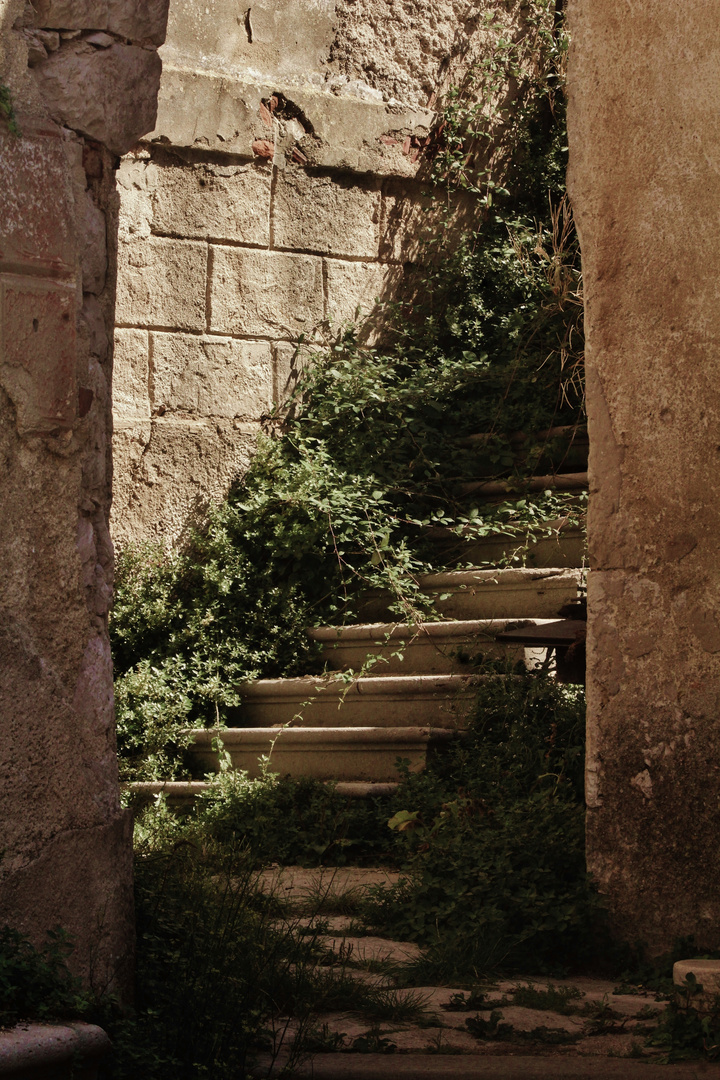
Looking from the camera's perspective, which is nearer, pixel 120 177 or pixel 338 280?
pixel 120 177

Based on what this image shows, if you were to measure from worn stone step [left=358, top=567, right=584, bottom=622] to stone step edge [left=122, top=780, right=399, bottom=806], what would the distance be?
1175mm

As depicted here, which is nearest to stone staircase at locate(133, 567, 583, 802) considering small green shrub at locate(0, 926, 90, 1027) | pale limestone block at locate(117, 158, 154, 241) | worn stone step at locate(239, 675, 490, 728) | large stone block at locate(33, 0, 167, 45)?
worn stone step at locate(239, 675, 490, 728)

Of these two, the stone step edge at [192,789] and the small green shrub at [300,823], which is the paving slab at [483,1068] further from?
the stone step edge at [192,789]

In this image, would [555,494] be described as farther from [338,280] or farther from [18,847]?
[18,847]

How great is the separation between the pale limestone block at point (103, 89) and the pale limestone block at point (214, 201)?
4.38m

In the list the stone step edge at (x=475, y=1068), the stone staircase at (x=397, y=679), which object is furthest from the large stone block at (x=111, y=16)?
the stone staircase at (x=397, y=679)

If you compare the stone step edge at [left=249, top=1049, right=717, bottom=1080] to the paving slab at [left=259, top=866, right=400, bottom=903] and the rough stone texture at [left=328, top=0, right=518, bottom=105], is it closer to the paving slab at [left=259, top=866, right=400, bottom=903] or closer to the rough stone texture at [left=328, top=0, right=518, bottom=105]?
the paving slab at [left=259, top=866, right=400, bottom=903]

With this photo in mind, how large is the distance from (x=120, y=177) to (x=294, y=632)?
297cm

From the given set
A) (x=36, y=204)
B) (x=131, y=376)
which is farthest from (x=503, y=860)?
(x=131, y=376)

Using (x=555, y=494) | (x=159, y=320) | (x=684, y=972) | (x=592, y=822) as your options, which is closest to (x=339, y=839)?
(x=592, y=822)

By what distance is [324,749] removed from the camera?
5770 mm

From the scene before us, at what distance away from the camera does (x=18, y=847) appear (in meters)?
2.54

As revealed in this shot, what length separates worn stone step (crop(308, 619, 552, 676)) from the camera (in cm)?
576

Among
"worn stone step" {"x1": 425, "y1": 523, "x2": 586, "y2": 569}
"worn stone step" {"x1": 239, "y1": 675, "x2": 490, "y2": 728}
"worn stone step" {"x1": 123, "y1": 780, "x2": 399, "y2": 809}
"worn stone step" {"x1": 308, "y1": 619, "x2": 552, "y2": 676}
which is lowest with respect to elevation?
"worn stone step" {"x1": 123, "y1": 780, "x2": 399, "y2": 809}
